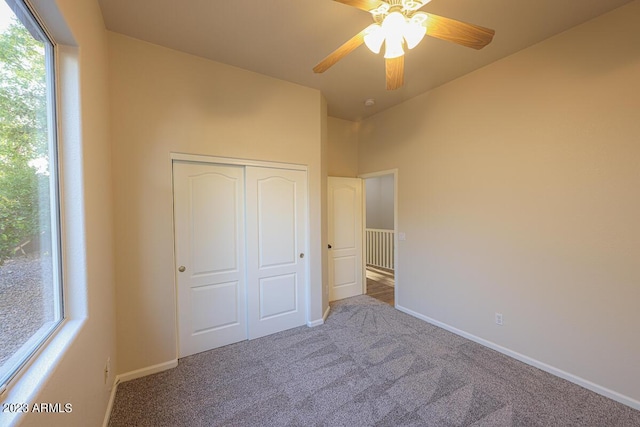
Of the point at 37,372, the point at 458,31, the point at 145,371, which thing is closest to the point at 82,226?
the point at 37,372

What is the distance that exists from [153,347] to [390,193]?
21.3ft

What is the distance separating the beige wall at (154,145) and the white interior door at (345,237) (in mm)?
1738

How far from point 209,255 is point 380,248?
4.29 metres

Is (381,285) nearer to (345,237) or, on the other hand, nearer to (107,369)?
(345,237)

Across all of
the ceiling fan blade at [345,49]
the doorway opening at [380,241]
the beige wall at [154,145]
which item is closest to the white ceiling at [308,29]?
the beige wall at [154,145]

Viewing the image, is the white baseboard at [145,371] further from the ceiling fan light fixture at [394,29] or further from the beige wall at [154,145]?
the ceiling fan light fixture at [394,29]

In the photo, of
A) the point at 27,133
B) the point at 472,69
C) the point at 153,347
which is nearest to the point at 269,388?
the point at 153,347

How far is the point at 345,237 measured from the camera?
161 inches

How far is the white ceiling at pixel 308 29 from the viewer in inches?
72.4

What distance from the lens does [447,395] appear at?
6.35 feet

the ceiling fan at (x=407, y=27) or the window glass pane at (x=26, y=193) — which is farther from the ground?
the ceiling fan at (x=407, y=27)

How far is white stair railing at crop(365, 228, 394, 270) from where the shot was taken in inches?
226

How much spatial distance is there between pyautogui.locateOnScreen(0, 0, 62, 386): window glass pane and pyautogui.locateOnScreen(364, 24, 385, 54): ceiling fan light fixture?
157cm

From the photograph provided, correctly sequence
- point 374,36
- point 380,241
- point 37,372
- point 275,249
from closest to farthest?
point 37,372 < point 374,36 < point 275,249 < point 380,241
